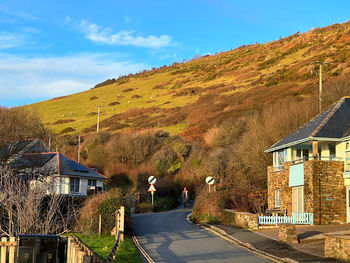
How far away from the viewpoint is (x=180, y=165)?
5419 cm

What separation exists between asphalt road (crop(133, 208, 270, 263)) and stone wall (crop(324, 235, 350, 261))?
2154mm

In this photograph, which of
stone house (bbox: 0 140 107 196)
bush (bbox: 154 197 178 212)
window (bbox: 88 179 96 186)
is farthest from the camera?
Result: window (bbox: 88 179 96 186)

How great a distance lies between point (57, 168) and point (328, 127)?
24750mm

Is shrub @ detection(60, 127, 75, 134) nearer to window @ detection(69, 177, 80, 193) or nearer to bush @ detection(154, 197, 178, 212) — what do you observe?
window @ detection(69, 177, 80, 193)

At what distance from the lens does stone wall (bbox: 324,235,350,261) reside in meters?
15.0

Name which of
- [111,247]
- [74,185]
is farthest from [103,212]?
[74,185]

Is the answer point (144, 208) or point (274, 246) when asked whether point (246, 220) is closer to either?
point (274, 246)

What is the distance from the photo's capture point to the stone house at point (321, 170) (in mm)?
25062

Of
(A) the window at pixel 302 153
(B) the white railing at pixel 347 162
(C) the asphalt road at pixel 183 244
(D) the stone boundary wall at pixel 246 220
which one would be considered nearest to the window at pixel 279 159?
(A) the window at pixel 302 153

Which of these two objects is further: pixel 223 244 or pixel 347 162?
pixel 347 162

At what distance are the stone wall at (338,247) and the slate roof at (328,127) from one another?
10.6 m

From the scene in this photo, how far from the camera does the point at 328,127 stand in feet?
87.1

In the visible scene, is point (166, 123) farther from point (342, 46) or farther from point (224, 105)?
point (342, 46)

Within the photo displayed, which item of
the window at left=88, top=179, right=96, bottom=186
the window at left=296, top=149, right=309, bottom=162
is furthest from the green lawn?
the window at left=88, top=179, right=96, bottom=186
